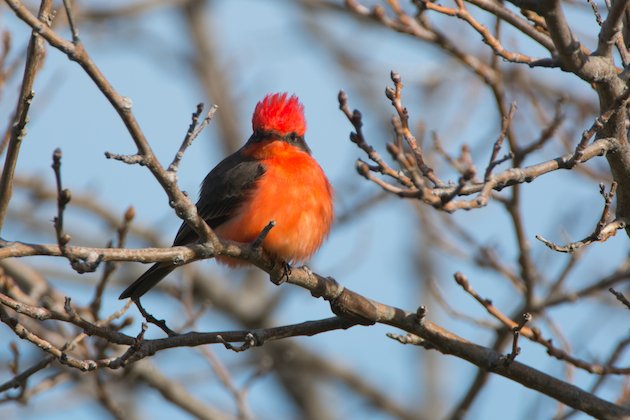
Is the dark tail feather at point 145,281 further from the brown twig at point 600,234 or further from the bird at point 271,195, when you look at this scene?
the brown twig at point 600,234

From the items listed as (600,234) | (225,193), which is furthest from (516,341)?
(225,193)

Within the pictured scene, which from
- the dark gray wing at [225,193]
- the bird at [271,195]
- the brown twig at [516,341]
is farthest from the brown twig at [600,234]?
the dark gray wing at [225,193]

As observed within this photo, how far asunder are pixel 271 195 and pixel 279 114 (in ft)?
2.29

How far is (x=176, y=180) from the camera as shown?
9.80 feet

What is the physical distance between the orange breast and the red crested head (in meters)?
0.25

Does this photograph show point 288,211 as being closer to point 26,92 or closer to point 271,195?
point 271,195

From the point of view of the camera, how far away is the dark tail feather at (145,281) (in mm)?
4488

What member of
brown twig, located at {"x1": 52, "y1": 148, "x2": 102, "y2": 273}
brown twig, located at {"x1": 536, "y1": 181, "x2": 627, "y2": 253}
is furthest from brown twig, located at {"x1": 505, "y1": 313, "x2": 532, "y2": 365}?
brown twig, located at {"x1": 52, "y1": 148, "x2": 102, "y2": 273}

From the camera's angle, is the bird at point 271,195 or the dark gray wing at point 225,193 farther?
the dark gray wing at point 225,193

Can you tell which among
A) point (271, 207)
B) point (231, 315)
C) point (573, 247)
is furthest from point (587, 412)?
point (231, 315)

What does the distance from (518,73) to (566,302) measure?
3.10 m

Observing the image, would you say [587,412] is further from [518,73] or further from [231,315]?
[231,315]

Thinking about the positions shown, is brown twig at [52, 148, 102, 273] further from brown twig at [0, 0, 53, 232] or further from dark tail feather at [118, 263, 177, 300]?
dark tail feather at [118, 263, 177, 300]

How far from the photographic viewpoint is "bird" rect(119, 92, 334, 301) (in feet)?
15.1
